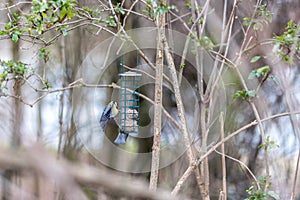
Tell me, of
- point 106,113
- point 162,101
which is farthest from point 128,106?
point 162,101

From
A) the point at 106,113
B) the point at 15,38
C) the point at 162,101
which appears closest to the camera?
the point at 15,38

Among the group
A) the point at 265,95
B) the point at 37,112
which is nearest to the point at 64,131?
the point at 37,112

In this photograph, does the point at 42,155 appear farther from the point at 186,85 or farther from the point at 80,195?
the point at 186,85

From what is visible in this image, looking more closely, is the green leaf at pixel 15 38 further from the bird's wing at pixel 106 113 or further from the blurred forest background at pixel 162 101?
the bird's wing at pixel 106 113

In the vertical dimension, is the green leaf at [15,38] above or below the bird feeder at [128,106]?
above

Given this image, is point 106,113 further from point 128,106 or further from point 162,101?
point 162,101

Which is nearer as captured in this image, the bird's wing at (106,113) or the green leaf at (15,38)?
the green leaf at (15,38)

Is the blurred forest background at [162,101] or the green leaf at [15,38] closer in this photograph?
the green leaf at [15,38]

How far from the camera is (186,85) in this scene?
253 centimetres

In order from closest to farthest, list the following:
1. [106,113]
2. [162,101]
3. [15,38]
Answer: [15,38] < [106,113] < [162,101]

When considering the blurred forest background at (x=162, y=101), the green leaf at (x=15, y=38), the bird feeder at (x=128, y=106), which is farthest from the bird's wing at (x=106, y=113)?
the green leaf at (x=15, y=38)

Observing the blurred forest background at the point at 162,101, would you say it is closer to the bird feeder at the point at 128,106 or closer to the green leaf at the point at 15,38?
the bird feeder at the point at 128,106

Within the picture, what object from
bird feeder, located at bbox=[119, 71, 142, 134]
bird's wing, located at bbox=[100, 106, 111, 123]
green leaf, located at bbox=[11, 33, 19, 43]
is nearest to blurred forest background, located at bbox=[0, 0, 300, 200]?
bird feeder, located at bbox=[119, 71, 142, 134]

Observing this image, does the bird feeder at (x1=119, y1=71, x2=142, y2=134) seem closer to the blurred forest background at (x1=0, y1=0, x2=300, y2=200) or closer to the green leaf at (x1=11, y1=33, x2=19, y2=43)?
the blurred forest background at (x1=0, y1=0, x2=300, y2=200)
